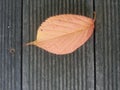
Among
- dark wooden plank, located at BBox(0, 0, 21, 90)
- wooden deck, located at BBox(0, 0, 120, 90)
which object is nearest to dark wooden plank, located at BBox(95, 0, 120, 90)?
wooden deck, located at BBox(0, 0, 120, 90)

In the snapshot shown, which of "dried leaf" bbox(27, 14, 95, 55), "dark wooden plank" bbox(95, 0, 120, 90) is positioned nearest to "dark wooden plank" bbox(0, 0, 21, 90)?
"dried leaf" bbox(27, 14, 95, 55)

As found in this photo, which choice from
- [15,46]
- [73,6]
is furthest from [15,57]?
[73,6]

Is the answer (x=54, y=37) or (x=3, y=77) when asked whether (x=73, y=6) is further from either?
(x=3, y=77)

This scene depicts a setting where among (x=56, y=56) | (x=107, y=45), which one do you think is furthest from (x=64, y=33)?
(x=107, y=45)

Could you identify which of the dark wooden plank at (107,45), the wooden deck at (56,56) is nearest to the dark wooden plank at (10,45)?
the wooden deck at (56,56)

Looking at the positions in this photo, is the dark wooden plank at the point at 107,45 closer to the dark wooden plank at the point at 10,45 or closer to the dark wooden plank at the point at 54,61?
the dark wooden plank at the point at 54,61

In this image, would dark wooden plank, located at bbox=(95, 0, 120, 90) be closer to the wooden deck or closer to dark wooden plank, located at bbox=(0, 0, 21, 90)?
the wooden deck
